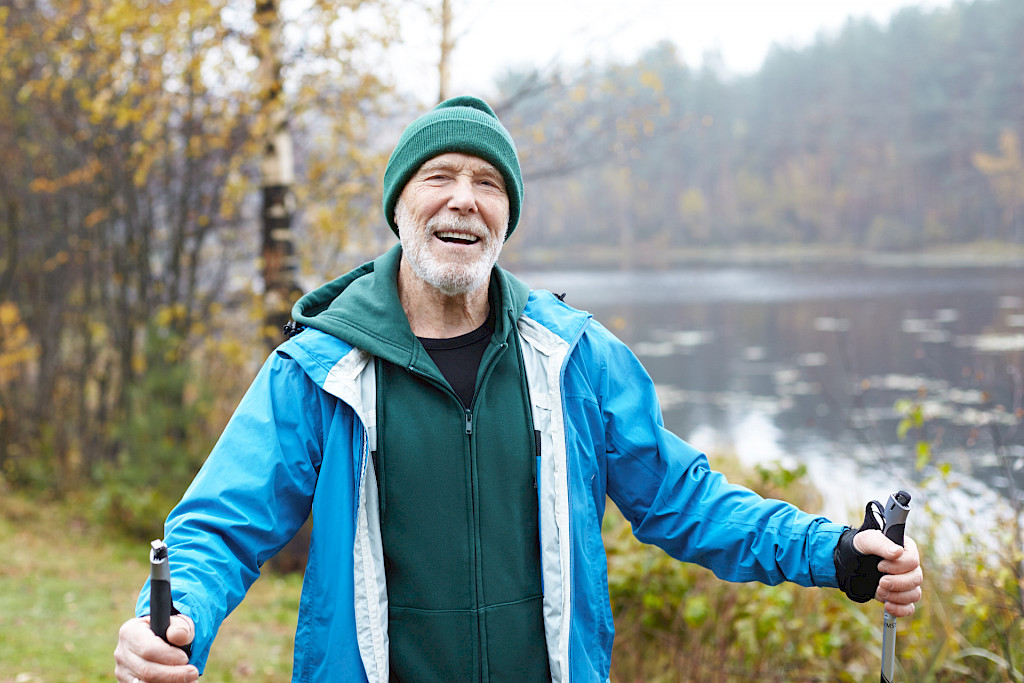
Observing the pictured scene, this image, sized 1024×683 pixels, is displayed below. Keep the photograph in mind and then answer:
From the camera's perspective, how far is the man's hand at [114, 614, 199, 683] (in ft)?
4.51

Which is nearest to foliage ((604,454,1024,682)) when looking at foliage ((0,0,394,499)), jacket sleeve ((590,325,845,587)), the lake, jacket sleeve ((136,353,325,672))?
the lake

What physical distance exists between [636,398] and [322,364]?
73cm

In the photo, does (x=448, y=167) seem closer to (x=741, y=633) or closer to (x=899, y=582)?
(x=899, y=582)

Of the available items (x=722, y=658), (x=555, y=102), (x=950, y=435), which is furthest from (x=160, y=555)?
(x=950, y=435)

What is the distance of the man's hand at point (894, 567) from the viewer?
68.3 inches

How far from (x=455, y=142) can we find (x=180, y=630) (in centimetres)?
122

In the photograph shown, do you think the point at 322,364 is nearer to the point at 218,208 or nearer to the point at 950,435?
Result: the point at 218,208

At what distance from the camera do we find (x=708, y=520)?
1974 mm

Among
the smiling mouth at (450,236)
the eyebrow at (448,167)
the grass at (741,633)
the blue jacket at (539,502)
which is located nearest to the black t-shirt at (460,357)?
the blue jacket at (539,502)

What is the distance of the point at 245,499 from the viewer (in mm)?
1717

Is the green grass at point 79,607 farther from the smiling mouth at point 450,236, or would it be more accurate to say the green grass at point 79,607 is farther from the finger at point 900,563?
the finger at point 900,563

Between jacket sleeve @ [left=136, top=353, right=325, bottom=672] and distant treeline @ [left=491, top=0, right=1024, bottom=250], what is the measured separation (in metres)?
27.8

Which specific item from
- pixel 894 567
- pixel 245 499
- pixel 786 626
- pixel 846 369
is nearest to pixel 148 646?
pixel 245 499

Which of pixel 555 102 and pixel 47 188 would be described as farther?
pixel 47 188
